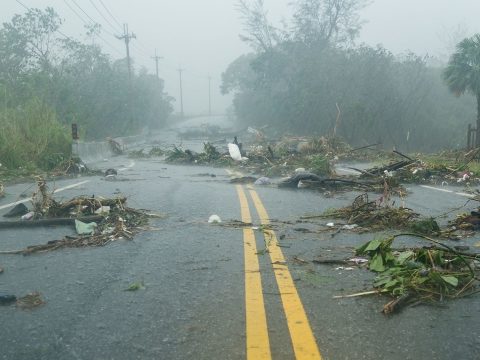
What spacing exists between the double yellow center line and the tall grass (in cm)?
1239

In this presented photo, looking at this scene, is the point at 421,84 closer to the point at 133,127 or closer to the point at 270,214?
the point at 133,127

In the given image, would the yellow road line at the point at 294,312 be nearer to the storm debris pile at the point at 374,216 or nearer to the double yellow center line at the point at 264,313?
the double yellow center line at the point at 264,313

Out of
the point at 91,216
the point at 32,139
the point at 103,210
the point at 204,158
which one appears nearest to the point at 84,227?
the point at 91,216

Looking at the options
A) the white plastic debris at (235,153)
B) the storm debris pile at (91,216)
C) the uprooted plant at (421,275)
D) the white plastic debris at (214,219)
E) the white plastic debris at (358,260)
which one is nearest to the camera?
the uprooted plant at (421,275)

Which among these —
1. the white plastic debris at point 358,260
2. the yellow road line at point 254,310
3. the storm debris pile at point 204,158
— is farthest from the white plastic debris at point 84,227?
the storm debris pile at point 204,158

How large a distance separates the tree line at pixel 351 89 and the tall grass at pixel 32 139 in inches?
903

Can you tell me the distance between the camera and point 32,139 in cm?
1728

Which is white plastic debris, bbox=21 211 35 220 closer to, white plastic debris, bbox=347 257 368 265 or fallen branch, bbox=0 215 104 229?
fallen branch, bbox=0 215 104 229

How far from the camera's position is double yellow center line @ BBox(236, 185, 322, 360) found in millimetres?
3082

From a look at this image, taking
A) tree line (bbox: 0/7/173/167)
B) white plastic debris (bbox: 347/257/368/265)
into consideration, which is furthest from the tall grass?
white plastic debris (bbox: 347/257/368/265)

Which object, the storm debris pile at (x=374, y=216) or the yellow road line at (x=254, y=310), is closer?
the yellow road line at (x=254, y=310)

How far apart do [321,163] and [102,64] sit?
38237 millimetres

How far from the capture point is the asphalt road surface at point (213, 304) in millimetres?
3125

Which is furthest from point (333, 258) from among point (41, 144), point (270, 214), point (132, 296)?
point (41, 144)
